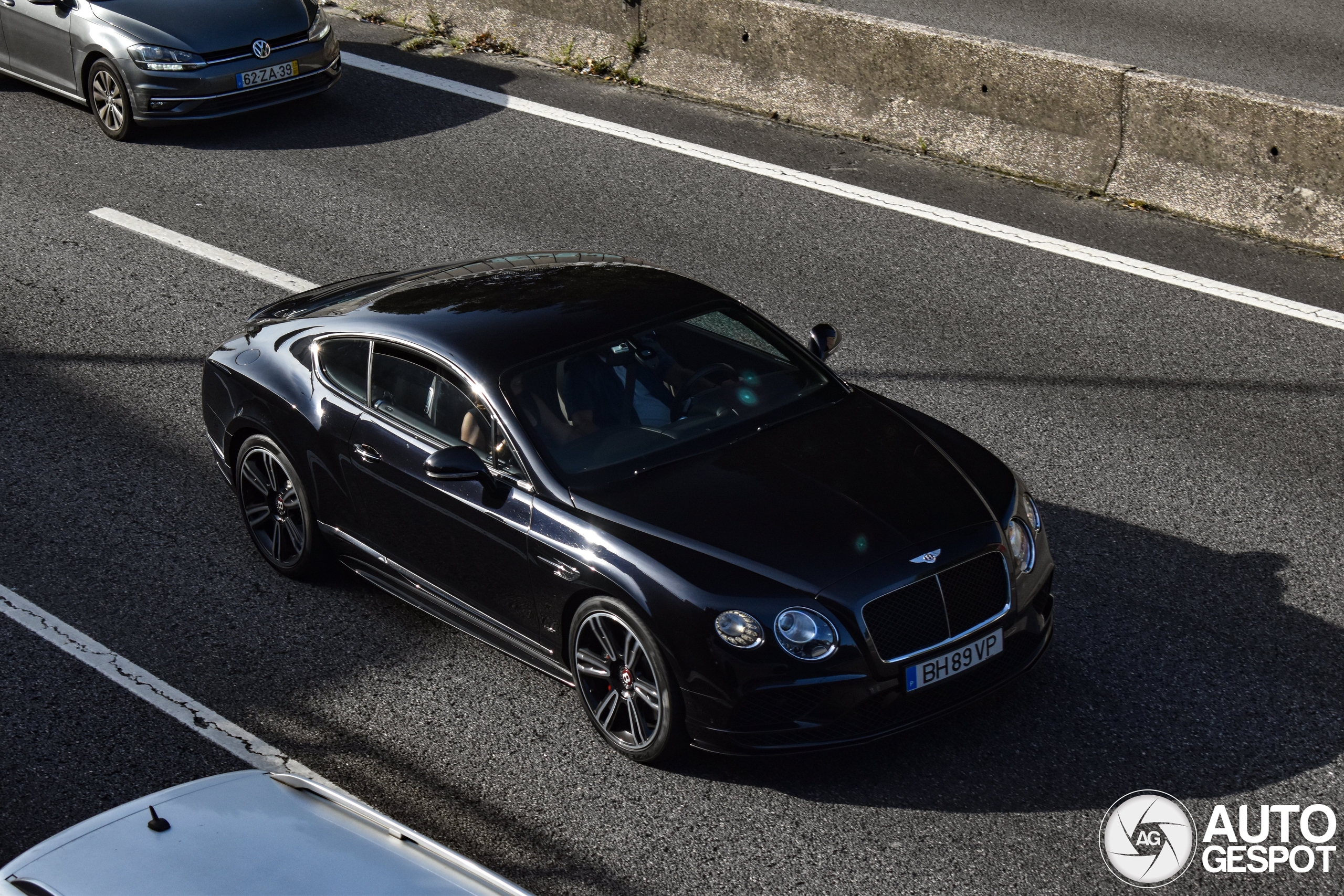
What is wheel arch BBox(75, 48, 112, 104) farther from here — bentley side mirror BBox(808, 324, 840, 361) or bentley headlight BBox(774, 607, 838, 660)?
bentley headlight BBox(774, 607, 838, 660)

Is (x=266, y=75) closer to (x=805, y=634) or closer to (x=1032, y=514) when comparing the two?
(x=1032, y=514)

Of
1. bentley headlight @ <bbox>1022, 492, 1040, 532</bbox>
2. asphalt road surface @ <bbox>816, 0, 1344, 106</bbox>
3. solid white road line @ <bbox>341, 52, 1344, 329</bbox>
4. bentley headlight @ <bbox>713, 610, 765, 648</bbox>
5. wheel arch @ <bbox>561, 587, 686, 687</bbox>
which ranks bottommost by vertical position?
wheel arch @ <bbox>561, 587, 686, 687</bbox>

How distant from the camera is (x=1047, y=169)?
36.0 feet

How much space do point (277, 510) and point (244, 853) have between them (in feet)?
10.5

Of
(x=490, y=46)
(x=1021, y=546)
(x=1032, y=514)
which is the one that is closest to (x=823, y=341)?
(x=1032, y=514)

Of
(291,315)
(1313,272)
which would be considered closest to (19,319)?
(291,315)

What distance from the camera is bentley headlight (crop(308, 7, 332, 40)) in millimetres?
12836

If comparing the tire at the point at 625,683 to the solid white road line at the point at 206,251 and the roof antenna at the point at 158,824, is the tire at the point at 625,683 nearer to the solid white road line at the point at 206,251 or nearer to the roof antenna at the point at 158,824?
the roof antenna at the point at 158,824

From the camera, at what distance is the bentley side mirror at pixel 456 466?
551 centimetres

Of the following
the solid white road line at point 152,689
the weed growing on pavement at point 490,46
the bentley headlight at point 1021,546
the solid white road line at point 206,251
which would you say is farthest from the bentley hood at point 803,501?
the weed growing on pavement at point 490,46

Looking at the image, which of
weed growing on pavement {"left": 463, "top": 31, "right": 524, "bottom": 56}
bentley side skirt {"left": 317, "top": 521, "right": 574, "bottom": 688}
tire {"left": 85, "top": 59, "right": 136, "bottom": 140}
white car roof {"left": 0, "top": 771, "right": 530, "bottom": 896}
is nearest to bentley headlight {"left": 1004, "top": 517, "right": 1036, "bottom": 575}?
bentley side skirt {"left": 317, "top": 521, "right": 574, "bottom": 688}

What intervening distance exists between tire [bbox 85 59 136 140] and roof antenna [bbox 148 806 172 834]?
32.5 ft

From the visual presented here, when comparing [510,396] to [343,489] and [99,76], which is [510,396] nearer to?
[343,489]

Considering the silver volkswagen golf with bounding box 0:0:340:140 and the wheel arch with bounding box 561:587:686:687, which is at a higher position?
the silver volkswagen golf with bounding box 0:0:340:140
